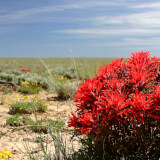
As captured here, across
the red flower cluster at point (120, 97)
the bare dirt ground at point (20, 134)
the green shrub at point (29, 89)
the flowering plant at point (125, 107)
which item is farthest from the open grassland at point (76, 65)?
the flowering plant at point (125, 107)

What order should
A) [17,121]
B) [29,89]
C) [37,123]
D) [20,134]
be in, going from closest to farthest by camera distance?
[37,123] < [20,134] < [17,121] < [29,89]

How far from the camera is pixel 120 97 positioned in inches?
78.4

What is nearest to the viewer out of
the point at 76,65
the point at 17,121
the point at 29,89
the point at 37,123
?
the point at 37,123

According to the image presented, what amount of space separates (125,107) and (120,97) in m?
0.15

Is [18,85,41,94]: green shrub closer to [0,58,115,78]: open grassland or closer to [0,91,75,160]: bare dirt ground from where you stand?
[0,91,75,160]: bare dirt ground

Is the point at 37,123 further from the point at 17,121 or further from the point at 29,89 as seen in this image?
the point at 29,89

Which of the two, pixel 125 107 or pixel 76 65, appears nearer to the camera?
pixel 125 107

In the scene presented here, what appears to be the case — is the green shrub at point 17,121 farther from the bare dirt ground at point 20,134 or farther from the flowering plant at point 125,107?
the flowering plant at point 125,107

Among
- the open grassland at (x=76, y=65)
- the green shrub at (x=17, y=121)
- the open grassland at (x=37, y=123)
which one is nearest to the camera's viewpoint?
the open grassland at (x=37, y=123)

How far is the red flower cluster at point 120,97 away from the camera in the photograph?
1942 millimetres

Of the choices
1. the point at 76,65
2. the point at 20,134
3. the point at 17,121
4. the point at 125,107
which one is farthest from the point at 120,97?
the point at 76,65

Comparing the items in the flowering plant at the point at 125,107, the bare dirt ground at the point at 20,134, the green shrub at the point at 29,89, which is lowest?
the bare dirt ground at the point at 20,134

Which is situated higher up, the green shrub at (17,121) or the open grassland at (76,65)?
the open grassland at (76,65)

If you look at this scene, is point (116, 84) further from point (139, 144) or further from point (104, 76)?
point (139, 144)
